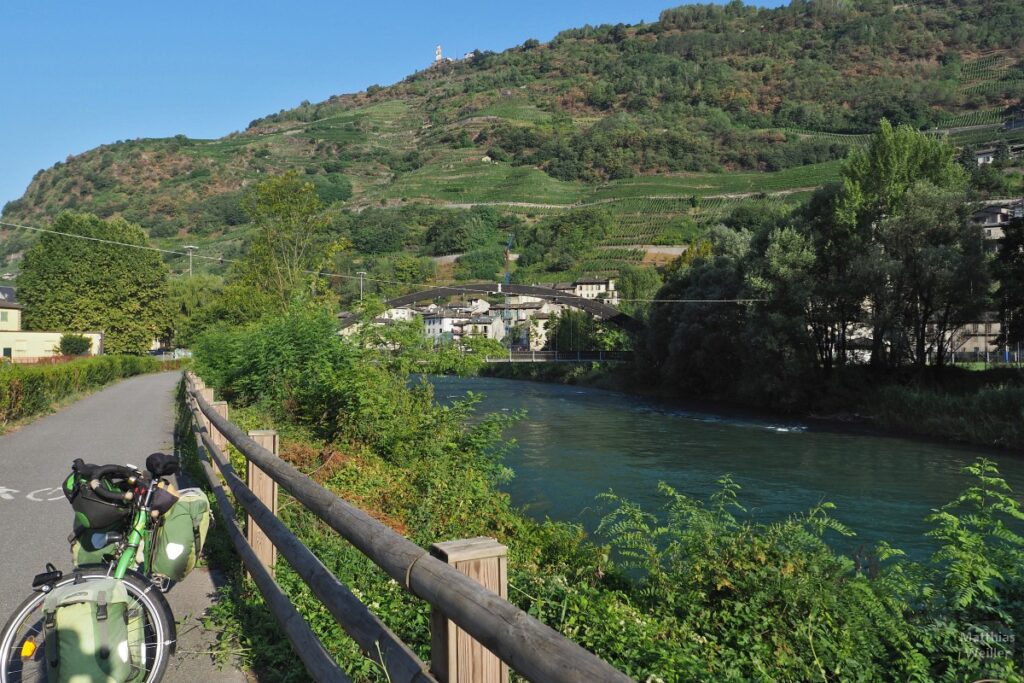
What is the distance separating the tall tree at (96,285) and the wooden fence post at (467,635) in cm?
4874

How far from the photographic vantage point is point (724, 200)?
112 meters

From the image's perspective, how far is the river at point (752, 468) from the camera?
478 inches

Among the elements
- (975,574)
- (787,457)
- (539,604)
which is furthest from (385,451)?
(787,457)

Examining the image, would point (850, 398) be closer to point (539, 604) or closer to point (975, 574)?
point (975, 574)

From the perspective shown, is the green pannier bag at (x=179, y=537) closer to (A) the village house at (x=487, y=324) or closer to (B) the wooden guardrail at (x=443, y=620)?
(B) the wooden guardrail at (x=443, y=620)

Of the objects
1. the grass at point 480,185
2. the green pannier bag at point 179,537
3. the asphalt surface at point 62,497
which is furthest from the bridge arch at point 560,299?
the grass at point 480,185

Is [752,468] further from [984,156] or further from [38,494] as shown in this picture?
[984,156]

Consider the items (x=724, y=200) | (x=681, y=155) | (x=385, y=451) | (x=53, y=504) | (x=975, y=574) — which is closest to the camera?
(x=975, y=574)

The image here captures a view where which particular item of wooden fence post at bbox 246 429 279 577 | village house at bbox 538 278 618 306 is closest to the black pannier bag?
wooden fence post at bbox 246 429 279 577

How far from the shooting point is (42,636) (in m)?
3.17

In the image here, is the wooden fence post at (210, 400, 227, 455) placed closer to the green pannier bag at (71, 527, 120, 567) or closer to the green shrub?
the green pannier bag at (71, 527, 120, 567)

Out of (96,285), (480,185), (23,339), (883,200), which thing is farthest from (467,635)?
(480,185)

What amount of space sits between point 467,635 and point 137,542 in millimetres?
2058

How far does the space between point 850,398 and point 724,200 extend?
3485 inches
